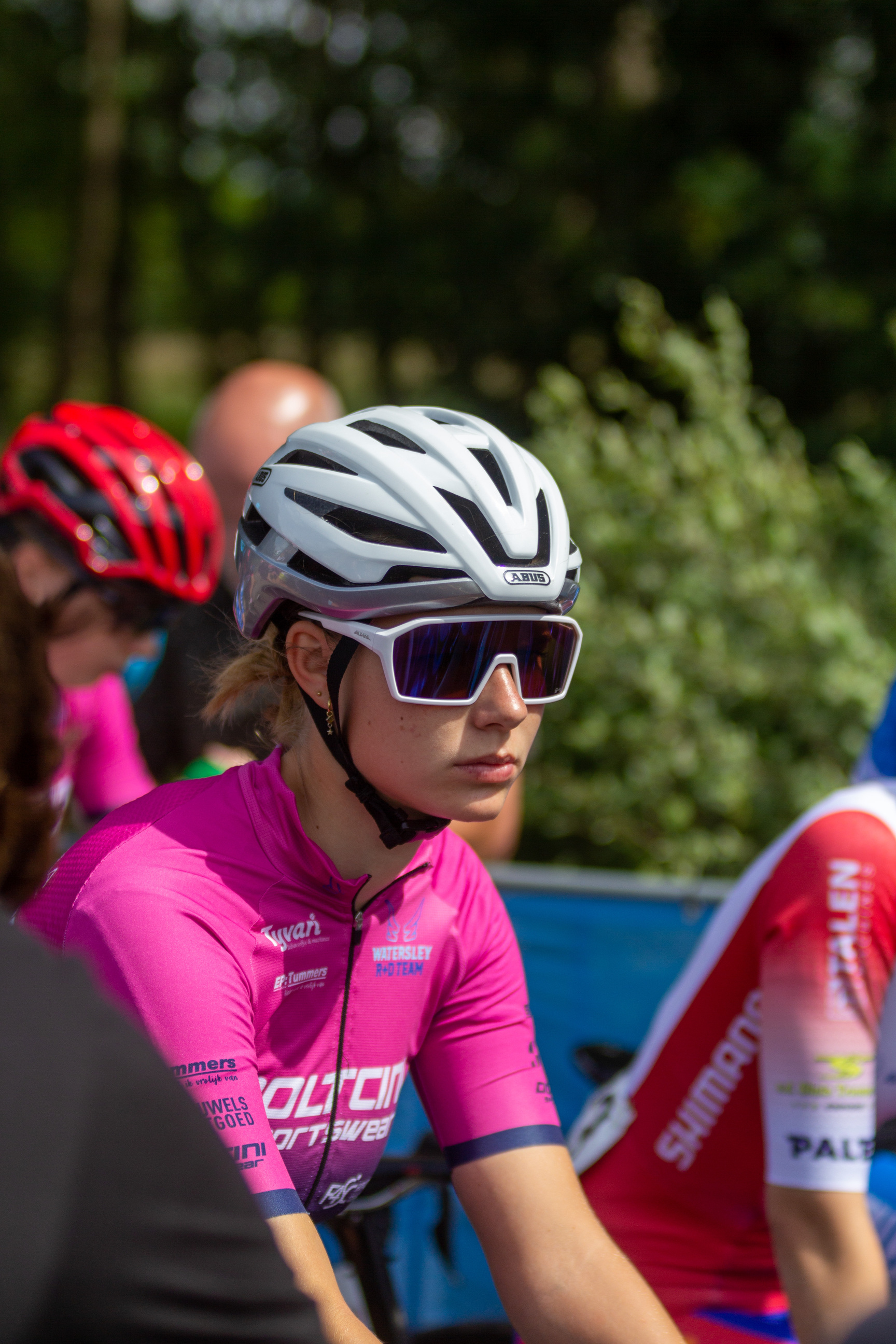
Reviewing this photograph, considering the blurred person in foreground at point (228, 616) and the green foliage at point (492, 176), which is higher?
the green foliage at point (492, 176)

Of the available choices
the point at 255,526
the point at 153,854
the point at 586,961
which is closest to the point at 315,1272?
the point at 153,854

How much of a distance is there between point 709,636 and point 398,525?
361 centimetres

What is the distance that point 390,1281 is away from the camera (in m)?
2.56

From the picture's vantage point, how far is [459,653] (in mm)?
1750

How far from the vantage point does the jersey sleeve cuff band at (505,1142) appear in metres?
1.87

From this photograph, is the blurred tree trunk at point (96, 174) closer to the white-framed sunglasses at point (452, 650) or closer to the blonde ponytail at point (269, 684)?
the blonde ponytail at point (269, 684)

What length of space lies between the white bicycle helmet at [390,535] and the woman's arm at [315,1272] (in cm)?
54

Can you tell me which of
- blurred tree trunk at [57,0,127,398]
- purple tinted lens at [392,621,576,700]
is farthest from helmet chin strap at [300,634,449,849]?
blurred tree trunk at [57,0,127,398]

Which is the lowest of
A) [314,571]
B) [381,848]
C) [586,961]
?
[586,961]

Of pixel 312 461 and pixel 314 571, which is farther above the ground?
pixel 312 461

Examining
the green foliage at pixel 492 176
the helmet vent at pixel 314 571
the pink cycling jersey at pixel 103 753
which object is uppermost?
the green foliage at pixel 492 176

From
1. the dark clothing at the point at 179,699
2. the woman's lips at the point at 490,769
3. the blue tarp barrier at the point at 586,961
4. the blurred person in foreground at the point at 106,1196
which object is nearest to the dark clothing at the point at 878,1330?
the blurred person in foreground at the point at 106,1196

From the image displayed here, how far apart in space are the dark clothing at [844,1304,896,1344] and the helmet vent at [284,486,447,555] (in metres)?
1.15

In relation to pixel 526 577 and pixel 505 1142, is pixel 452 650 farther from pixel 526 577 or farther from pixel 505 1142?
pixel 505 1142
